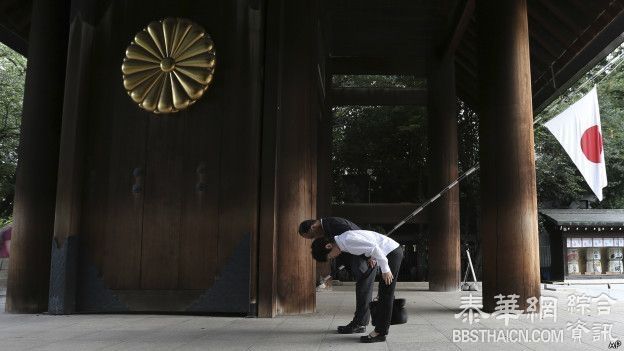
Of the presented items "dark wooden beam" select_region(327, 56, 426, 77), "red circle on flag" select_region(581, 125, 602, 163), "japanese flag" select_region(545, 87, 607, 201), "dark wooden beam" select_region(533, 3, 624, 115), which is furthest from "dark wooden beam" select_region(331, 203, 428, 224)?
"red circle on flag" select_region(581, 125, 602, 163)

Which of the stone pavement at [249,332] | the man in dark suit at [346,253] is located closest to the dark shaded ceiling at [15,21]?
the stone pavement at [249,332]

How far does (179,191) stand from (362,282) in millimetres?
2830

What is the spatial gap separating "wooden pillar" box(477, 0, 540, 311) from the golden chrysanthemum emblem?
3404 mm

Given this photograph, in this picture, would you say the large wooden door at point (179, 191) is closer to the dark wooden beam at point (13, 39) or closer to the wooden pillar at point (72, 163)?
the wooden pillar at point (72, 163)

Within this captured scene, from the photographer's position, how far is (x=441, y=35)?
1160 cm

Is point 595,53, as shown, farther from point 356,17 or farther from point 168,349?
point 168,349

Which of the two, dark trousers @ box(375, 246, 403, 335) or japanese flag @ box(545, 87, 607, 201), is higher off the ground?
japanese flag @ box(545, 87, 607, 201)

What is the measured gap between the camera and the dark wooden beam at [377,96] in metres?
13.6

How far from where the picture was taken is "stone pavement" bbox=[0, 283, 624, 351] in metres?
3.79

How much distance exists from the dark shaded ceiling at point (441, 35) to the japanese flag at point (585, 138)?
4.36 feet

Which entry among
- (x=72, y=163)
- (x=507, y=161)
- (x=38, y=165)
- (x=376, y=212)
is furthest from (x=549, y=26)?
(x=38, y=165)

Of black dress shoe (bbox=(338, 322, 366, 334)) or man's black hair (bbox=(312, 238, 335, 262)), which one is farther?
black dress shoe (bbox=(338, 322, 366, 334))

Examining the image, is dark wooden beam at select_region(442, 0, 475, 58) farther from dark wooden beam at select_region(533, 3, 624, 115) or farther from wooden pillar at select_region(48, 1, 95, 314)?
wooden pillar at select_region(48, 1, 95, 314)

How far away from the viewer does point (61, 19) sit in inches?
263
